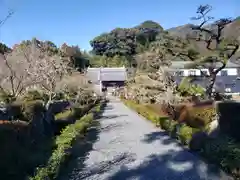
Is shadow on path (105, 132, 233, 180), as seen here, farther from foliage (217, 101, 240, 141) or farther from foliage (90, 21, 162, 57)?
foliage (90, 21, 162, 57)

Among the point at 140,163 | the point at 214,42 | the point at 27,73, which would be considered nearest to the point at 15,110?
the point at 27,73

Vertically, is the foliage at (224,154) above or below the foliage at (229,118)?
below

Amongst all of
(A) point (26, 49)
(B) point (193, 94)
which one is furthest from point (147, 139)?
(A) point (26, 49)

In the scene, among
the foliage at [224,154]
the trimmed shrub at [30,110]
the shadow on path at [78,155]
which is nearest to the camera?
the foliage at [224,154]

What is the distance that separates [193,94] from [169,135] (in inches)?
354

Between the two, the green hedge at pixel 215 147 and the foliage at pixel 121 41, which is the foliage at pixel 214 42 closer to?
the green hedge at pixel 215 147

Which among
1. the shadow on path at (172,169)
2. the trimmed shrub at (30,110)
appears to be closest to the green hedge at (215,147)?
the shadow on path at (172,169)

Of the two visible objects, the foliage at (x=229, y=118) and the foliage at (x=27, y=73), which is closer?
the foliage at (x=229, y=118)

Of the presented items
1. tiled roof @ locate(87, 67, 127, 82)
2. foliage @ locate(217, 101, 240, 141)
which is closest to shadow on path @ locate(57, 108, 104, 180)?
foliage @ locate(217, 101, 240, 141)

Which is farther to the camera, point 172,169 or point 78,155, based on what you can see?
point 78,155

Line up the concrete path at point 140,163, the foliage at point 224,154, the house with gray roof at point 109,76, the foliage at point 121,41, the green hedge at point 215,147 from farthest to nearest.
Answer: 1. the foliage at point 121,41
2. the house with gray roof at point 109,76
3. the concrete path at point 140,163
4. the green hedge at point 215,147
5. the foliage at point 224,154

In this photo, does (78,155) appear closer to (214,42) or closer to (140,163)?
(140,163)

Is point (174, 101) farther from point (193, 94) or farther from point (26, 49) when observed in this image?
point (26, 49)

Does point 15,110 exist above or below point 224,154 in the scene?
above
